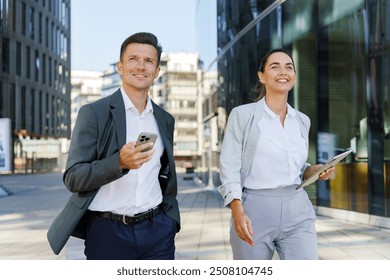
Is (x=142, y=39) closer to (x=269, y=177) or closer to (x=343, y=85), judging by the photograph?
(x=269, y=177)

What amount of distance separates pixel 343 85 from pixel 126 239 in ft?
21.8

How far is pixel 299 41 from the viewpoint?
29.2 ft

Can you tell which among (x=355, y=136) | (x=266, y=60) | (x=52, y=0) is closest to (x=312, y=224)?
(x=266, y=60)

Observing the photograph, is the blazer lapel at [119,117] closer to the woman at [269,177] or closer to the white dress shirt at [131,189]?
the white dress shirt at [131,189]

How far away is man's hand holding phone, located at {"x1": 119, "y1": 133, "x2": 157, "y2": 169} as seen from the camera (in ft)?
5.67

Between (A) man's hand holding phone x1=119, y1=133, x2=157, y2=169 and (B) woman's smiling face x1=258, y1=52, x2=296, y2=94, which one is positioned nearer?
(A) man's hand holding phone x1=119, y1=133, x2=157, y2=169

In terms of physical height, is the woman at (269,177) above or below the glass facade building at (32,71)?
below

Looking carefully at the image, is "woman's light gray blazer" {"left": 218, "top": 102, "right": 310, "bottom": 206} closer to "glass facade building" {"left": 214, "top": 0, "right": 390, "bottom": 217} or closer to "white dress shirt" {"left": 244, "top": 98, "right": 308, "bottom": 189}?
"white dress shirt" {"left": 244, "top": 98, "right": 308, "bottom": 189}

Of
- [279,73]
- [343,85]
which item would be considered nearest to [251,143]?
[279,73]

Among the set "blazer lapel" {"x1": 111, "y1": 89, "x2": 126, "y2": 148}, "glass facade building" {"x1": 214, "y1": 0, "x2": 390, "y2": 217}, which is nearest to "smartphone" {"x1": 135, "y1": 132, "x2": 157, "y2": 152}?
"blazer lapel" {"x1": 111, "y1": 89, "x2": 126, "y2": 148}

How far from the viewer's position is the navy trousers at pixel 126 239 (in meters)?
2.02

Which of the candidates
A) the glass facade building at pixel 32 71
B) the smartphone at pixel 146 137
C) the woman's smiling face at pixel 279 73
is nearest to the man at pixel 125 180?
the smartphone at pixel 146 137

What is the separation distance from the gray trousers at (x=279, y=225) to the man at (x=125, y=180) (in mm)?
301
